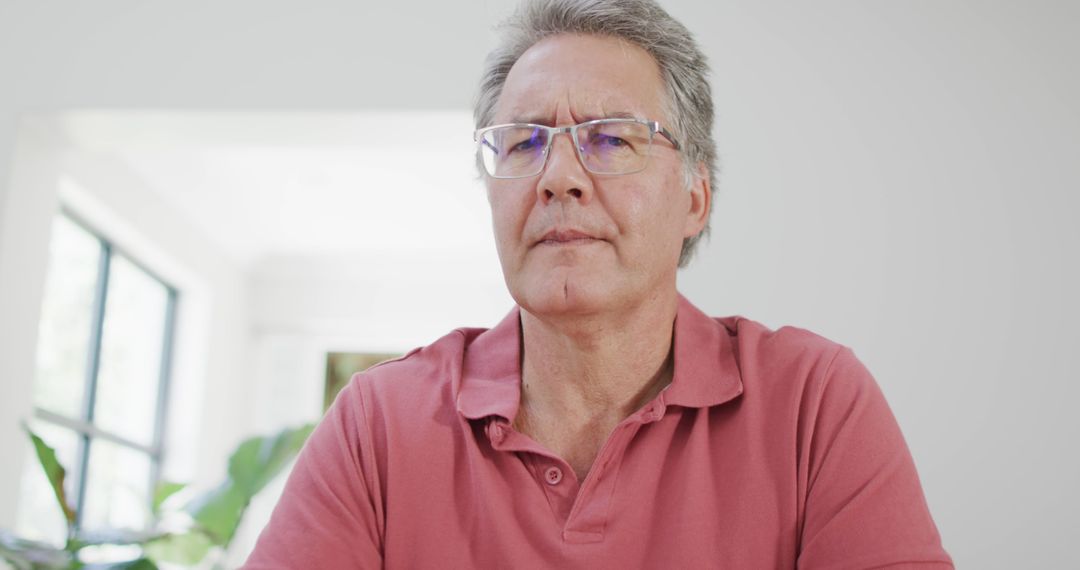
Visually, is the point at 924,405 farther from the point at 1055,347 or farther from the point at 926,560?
the point at 926,560

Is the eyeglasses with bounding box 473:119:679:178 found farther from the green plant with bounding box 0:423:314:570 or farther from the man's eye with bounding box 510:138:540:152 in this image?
the green plant with bounding box 0:423:314:570

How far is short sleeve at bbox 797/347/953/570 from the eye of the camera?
1.04 meters

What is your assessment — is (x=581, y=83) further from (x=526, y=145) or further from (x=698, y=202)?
(x=698, y=202)

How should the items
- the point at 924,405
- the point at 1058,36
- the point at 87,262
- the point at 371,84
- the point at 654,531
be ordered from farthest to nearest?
the point at 87,262 < the point at 371,84 < the point at 1058,36 < the point at 924,405 < the point at 654,531

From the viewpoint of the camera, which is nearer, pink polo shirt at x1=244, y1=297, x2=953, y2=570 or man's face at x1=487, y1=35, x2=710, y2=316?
pink polo shirt at x1=244, y1=297, x2=953, y2=570

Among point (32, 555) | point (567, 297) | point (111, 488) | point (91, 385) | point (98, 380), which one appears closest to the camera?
point (567, 297)

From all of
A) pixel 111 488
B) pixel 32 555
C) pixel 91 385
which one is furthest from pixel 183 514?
pixel 111 488

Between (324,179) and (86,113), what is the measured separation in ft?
8.01

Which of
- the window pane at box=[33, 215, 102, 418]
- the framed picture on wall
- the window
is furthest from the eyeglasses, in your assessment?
the framed picture on wall

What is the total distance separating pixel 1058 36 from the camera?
2.93 metres

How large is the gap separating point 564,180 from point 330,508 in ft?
1.41

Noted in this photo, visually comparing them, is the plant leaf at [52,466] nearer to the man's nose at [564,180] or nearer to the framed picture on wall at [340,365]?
the man's nose at [564,180]

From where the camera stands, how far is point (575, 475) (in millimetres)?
1191

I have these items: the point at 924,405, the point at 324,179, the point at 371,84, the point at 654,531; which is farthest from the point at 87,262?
the point at 654,531
